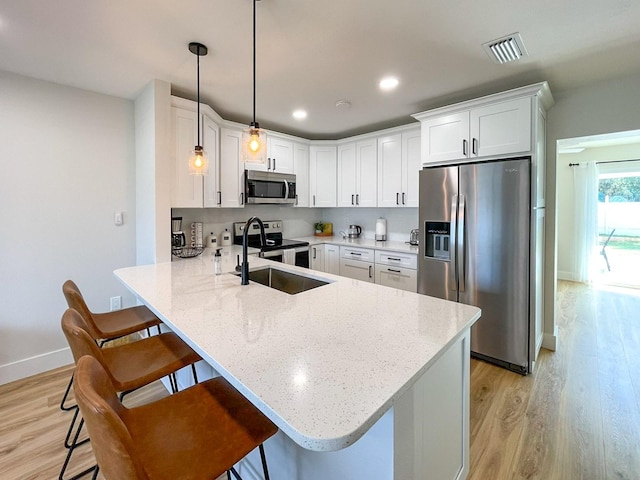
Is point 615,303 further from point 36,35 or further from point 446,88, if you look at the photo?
point 36,35

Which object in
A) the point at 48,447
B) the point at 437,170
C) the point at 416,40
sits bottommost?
the point at 48,447

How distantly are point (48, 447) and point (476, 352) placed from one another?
3247 mm

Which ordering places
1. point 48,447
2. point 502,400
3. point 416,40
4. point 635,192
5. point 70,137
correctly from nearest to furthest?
point 48,447
point 416,40
point 502,400
point 70,137
point 635,192

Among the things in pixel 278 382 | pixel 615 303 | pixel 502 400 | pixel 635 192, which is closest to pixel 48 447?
pixel 278 382

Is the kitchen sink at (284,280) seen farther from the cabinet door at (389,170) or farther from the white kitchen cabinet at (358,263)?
the cabinet door at (389,170)

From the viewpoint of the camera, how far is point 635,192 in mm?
5121

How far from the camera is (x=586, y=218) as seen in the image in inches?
212

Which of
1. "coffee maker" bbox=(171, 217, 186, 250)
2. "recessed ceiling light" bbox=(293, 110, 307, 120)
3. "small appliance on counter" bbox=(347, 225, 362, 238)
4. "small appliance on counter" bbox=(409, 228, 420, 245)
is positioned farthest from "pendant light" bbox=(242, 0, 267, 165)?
"small appliance on counter" bbox=(347, 225, 362, 238)

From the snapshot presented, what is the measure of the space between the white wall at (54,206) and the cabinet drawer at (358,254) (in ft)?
8.11

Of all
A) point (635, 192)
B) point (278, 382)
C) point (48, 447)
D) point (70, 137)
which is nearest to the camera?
point (278, 382)

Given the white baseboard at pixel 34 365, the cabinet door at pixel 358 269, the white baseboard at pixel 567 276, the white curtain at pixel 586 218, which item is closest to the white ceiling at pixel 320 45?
the cabinet door at pixel 358 269

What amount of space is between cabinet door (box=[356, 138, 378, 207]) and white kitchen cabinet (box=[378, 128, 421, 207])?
7cm

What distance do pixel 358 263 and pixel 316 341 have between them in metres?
2.80

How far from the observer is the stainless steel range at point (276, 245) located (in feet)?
11.8
